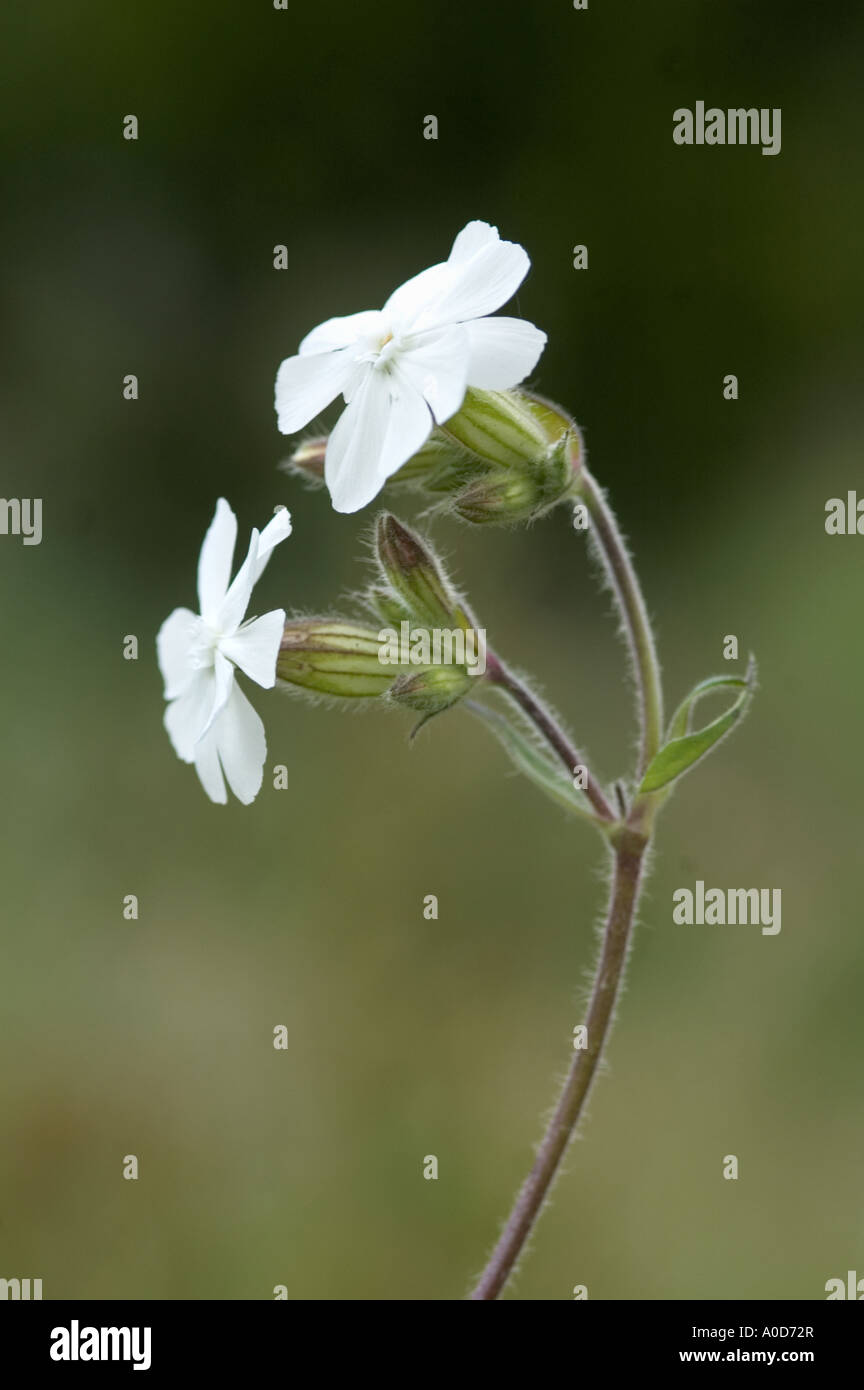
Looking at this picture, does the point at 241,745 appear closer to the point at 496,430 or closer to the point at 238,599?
the point at 238,599

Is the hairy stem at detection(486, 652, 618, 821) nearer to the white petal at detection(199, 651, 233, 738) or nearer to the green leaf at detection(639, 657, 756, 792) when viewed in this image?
the green leaf at detection(639, 657, 756, 792)

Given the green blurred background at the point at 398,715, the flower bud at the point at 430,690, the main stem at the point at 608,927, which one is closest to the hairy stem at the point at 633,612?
the main stem at the point at 608,927

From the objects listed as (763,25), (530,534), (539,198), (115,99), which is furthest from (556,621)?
(115,99)

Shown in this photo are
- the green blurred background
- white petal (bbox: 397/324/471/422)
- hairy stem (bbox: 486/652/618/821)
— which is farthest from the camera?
the green blurred background

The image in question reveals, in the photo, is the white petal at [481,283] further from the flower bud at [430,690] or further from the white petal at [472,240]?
the flower bud at [430,690]

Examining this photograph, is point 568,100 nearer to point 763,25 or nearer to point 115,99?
point 763,25

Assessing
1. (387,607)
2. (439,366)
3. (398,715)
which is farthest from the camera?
(398,715)

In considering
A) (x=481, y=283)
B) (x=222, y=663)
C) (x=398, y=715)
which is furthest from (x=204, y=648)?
(x=398, y=715)

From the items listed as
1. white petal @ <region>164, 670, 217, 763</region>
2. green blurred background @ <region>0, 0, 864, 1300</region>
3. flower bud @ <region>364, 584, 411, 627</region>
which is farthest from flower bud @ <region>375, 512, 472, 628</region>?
green blurred background @ <region>0, 0, 864, 1300</region>
